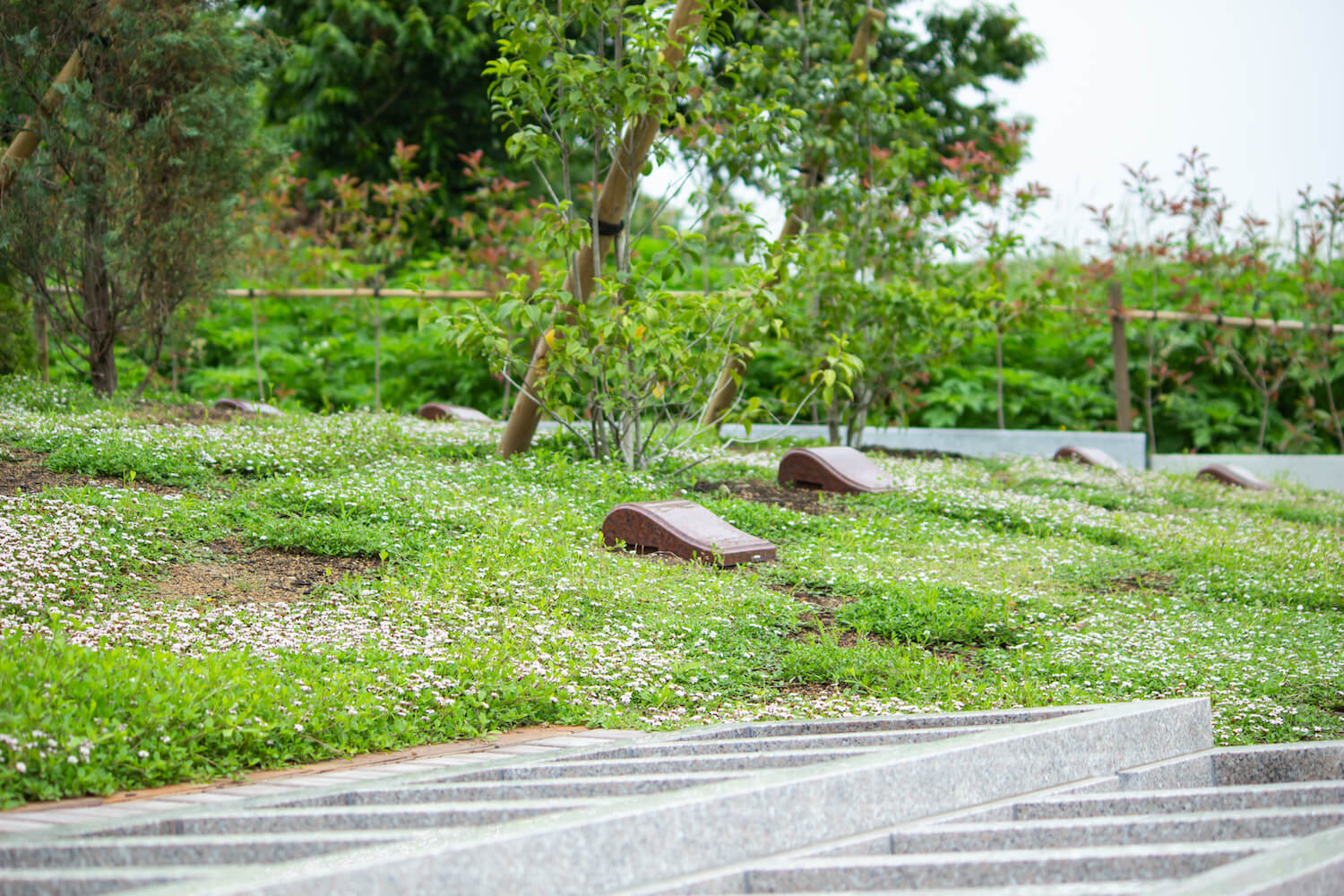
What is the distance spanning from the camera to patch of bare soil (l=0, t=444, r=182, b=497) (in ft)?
18.5

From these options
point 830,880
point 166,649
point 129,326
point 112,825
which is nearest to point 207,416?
point 129,326

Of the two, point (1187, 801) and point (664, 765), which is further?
point (664, 765)

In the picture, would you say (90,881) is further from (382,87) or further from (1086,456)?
(382,87)

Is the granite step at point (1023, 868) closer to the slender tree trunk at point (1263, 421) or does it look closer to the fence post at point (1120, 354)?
the fence post at point (1120, 354)

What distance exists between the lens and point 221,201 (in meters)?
8.73

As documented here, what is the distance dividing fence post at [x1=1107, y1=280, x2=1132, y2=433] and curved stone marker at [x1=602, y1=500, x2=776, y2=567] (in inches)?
312

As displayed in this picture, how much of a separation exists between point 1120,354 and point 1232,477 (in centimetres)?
251

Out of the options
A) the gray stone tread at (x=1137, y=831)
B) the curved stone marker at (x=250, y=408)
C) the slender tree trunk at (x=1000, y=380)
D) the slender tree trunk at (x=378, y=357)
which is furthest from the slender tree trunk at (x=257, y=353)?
the gray stone tread at (x=1137, y=831)

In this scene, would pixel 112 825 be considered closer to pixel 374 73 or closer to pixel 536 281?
pixel 536 281

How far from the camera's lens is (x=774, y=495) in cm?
782

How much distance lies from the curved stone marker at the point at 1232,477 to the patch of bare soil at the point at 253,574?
839 cm

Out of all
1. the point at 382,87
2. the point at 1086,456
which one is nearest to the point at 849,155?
the point at 1086,456

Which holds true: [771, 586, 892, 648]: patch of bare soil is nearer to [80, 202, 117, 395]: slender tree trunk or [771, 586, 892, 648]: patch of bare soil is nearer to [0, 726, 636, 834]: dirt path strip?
[0, 726, 636, 834]: dirt path strip

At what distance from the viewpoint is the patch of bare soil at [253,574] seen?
4.52 m
